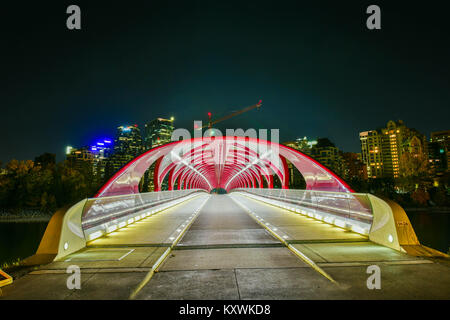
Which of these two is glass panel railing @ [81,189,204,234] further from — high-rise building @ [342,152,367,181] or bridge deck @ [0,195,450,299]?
high-rise building @ [342,152,367,181]

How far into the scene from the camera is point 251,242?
8.22 m

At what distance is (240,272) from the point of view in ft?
17.5

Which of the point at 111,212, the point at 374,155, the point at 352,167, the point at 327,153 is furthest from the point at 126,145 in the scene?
the point at 111,212

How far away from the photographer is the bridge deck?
4270 mm

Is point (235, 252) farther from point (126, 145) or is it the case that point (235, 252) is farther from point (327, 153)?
point (126, 145)

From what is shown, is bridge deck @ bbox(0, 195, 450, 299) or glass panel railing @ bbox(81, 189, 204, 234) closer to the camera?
bridge deck @ bbox(0, 195, 450, 299)

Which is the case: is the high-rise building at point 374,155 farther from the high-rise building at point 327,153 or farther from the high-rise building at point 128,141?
the high-rise building at point 128,141

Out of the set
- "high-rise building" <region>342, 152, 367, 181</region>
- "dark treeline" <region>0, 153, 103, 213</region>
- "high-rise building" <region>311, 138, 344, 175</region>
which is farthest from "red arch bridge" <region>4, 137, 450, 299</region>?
"high-rise building" <region>311, 138, 344, 175</region>

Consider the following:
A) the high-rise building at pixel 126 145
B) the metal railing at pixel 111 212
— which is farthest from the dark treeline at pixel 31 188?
the high-rise building at pixel 126 145

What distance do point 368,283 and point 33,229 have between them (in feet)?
176

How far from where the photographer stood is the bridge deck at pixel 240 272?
4.27 meters

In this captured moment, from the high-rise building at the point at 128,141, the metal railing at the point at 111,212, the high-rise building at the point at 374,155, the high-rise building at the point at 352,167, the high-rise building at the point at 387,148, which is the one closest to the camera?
the metal railing at the point at 111,212

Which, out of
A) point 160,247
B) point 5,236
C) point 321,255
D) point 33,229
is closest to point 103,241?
point 160,247

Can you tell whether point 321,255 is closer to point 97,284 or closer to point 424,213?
point 97,284
